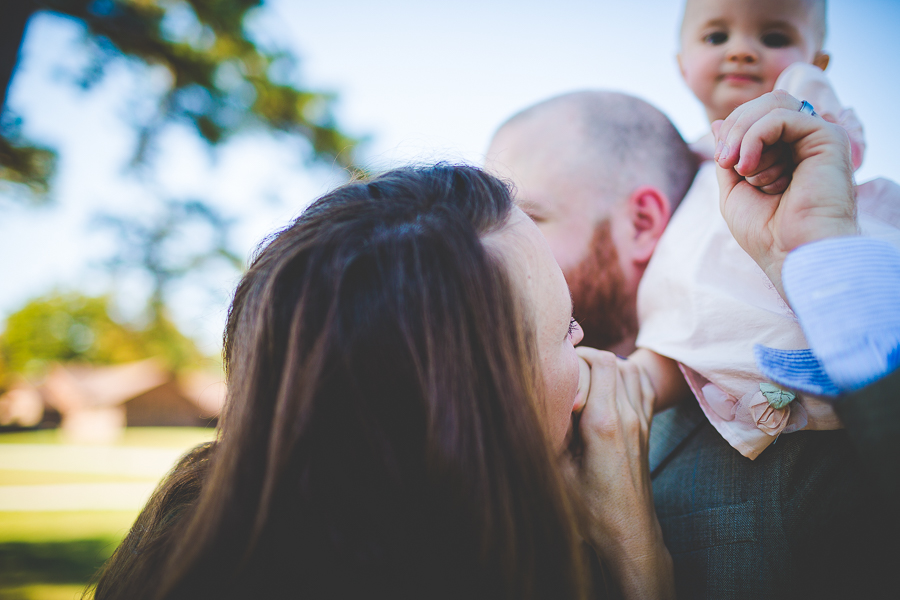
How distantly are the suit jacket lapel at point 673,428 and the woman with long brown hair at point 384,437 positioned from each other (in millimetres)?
793

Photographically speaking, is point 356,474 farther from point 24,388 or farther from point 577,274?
point 24,388

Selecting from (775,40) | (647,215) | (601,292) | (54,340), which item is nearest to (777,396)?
(601,292)

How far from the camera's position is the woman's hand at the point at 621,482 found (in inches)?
52.2

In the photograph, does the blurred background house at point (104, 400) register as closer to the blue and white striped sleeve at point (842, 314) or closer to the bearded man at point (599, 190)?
the bearded man at point (599, 190)

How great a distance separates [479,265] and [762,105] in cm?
74

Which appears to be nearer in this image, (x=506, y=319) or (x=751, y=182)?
(x=506, y=319)

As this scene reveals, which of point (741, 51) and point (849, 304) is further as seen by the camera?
point (741, 51)

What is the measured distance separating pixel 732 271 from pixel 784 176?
0.32m

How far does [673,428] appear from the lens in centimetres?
176

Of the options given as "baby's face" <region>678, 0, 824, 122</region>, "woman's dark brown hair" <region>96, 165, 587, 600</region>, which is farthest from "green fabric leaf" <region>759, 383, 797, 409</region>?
"baby's face" <region>678, 0, 824, 122</region>

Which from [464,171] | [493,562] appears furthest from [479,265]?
[493,562]

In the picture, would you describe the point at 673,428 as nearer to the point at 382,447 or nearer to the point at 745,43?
the point at 382,447

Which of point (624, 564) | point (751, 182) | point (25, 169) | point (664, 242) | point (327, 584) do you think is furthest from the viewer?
point (25, 169)

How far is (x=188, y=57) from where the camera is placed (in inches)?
316
